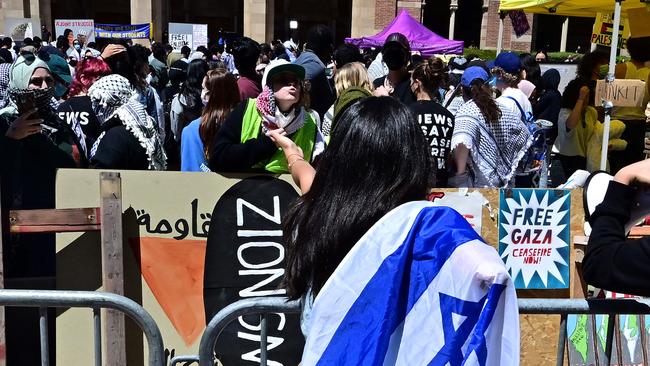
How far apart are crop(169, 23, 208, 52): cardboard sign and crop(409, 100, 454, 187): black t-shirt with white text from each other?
16.1 m

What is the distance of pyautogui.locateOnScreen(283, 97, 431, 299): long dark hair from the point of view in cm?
192

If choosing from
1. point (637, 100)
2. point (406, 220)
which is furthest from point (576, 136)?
point (406, 220)

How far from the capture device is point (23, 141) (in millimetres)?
4062

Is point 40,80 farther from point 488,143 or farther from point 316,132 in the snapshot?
point 488,143

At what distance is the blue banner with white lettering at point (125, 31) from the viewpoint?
23109 millimetres

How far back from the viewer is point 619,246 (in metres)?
1.92

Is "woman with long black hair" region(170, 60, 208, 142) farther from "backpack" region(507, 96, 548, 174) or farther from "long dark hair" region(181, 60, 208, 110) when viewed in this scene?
"backpack" region(507, 96, 548, 174)

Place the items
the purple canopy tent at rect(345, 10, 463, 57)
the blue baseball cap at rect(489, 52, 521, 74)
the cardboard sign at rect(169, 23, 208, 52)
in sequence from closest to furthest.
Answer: the blue baseball cap at rect(489, 52, 521, 74) → the cardboard sign at rect(169, 23, 208, 52) → the purple canopy tent at rect(345, 10, 463, 57)

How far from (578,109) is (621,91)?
23.2 inches

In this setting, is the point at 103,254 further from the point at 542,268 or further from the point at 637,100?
the point at 637,100

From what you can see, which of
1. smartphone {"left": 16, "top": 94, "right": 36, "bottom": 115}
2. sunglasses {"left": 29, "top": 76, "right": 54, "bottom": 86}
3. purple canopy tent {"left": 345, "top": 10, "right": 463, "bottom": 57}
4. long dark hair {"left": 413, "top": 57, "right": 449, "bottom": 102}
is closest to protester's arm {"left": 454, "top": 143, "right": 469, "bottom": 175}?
long dark hair {"left": 413, "top": 57, "right": 449, "bottom": 102}

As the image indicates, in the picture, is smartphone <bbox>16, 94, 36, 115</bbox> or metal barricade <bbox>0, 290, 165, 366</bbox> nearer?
metal barricade <bbox>0, 290, 165, 366</bbox>

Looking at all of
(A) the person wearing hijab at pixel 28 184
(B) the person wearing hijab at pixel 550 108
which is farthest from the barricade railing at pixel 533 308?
(B) the person wearing hijab at pixel 550 108

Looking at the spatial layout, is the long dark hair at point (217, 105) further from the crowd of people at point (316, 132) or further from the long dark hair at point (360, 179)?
the long dark hair at point (360, 179)
